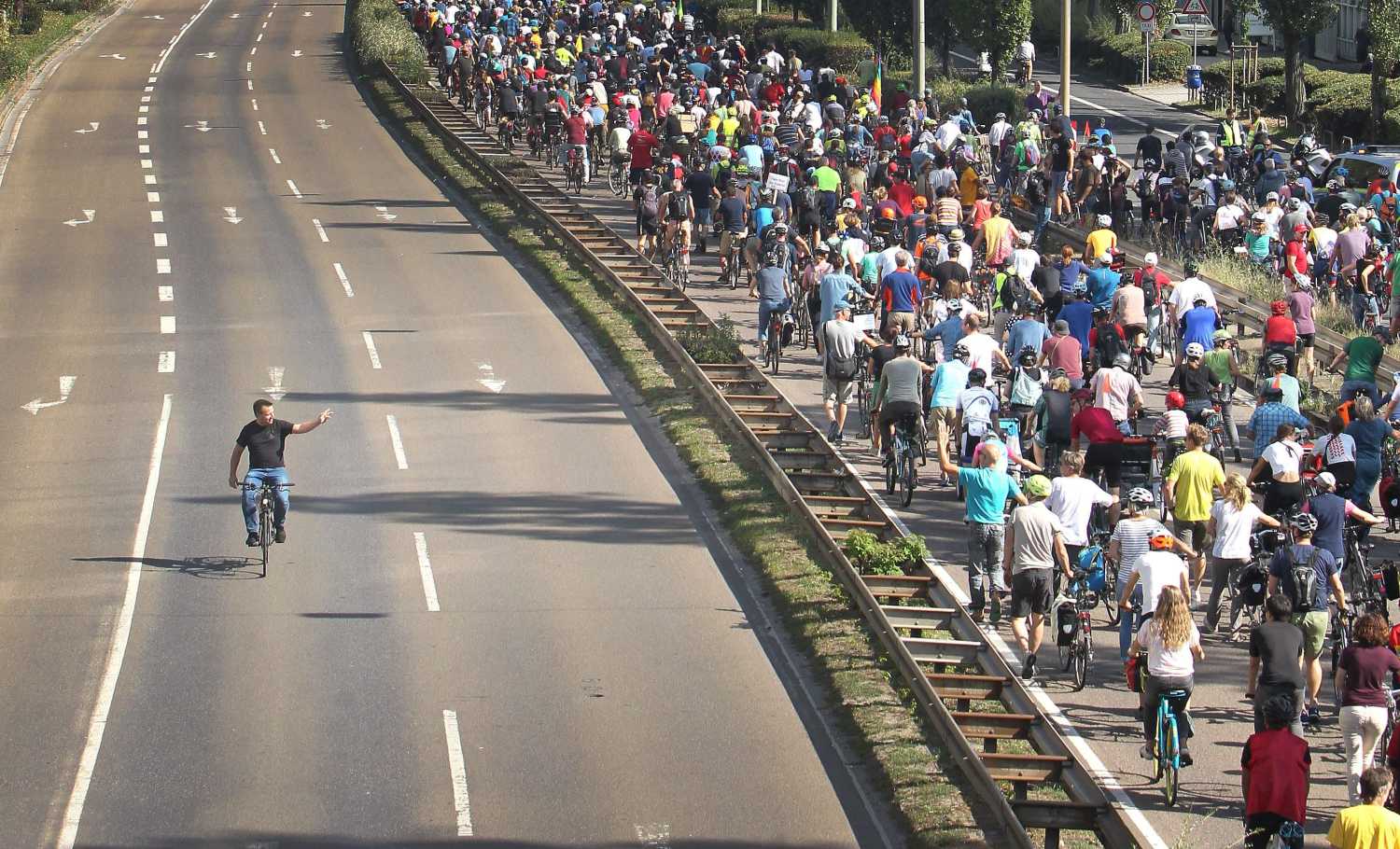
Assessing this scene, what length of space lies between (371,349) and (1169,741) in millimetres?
18340

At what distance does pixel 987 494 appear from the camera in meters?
17.4

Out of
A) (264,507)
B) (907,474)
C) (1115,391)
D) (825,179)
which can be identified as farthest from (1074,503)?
(825,179)

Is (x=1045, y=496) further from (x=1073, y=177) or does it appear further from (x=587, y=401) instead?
(x=1073, y=177)

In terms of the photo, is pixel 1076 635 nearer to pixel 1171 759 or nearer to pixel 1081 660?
pixel 1081 660

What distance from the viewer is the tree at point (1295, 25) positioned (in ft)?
149

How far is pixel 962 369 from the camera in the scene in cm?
2192

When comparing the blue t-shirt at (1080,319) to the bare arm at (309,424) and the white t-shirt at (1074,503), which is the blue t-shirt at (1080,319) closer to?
the white t-shirt at (1074,503)

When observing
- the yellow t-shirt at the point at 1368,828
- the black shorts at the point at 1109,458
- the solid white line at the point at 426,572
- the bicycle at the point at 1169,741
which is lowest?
the solid white line at the point at 426,572

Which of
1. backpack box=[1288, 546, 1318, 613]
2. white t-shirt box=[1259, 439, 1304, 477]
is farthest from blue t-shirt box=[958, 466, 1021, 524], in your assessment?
Answer: backpack box=[1288, 546, 1318, 613]

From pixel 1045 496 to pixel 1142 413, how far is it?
16.1 feet

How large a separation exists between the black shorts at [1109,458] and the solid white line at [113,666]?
895cm

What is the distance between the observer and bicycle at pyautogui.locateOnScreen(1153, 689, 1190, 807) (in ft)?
46.0

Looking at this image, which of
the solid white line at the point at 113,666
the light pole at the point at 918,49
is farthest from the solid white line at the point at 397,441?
the light pole at the point at 918,49

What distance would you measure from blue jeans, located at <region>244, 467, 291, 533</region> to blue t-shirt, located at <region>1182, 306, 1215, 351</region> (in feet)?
34.3
